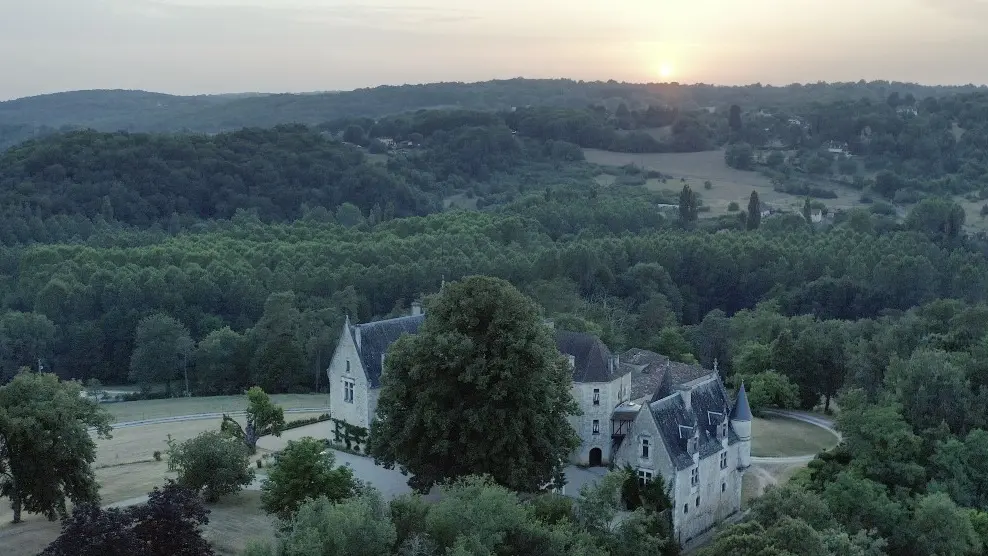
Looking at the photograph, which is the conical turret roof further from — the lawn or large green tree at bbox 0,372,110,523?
large green tree at bbox 0,372,110,523

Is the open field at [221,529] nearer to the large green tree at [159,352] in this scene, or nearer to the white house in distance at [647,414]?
the white house in distance at [647,414]

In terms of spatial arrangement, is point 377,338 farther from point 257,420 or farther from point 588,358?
point 588,358

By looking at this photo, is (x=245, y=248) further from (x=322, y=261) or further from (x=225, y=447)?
(x=225, y=447)

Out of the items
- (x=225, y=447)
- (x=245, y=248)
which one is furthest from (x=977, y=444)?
(x=245, y=248)

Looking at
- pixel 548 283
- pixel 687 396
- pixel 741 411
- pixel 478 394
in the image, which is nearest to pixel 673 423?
pixel 687 396

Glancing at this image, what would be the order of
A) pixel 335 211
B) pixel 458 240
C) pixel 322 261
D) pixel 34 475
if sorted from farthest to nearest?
pixel 335 211 < pixel 458 240 < pixel 322 261 < pixel 34 475
